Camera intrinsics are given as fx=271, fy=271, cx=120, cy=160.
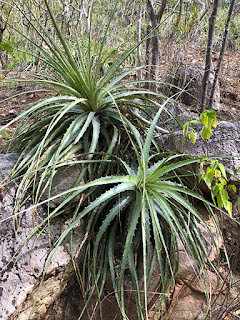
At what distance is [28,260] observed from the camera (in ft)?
5.08

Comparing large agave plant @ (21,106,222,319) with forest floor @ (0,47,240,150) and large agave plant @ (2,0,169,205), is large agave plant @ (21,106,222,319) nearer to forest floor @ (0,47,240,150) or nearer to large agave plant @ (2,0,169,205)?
large agave plant @ (2,0,169,205)

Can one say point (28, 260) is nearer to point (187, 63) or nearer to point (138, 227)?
point (138, 227)

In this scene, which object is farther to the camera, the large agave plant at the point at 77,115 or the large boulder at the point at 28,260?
the large agave plant at the point at 77,115

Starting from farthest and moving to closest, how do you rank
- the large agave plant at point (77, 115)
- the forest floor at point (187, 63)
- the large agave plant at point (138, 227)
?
the forest floor at point (187, 63) < the large agave plant at point (77, 115) < the large agave plant at point (138, 227)

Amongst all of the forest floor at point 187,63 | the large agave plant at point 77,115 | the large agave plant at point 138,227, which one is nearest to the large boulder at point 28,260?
the large agave plant at point 138,227

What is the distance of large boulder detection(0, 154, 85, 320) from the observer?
1.44m

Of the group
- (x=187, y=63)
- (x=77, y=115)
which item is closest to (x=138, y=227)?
(x=77, y=115)

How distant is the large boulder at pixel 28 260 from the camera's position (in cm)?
144

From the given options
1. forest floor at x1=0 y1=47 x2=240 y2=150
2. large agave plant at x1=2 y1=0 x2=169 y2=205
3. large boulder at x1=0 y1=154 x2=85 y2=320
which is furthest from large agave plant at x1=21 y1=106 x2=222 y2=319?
forest floor at x1=0 y1=47 x2=240 y2=150

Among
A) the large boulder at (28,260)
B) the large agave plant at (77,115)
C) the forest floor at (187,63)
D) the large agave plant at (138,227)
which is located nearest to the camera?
the large boulder at (28,260)

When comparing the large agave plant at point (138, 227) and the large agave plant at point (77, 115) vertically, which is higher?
the large agave plant at point (77, 115)

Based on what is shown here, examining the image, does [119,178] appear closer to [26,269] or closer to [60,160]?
[60,160]

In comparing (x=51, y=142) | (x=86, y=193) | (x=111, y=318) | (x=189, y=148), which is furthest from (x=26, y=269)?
(x=189, y=148)

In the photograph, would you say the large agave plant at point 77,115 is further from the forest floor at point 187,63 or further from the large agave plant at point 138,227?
the forest floor at point 187,63
